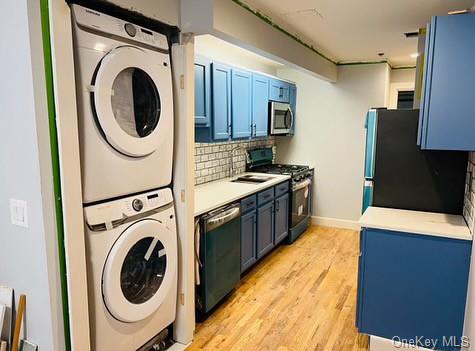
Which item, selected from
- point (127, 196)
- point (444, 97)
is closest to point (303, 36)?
point (444, 97)

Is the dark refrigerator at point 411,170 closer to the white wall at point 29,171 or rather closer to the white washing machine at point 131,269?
the white washing machine at point 131,269

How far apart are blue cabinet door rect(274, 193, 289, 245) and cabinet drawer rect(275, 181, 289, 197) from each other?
48 millimetres

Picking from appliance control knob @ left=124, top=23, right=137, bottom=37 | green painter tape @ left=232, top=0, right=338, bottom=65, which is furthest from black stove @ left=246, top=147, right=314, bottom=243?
appliance control knob @ left=124, top=23, right=137, bottom=37

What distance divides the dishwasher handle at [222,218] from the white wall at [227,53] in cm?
142

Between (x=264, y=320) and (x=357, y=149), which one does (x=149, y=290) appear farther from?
(x=357, y=149)

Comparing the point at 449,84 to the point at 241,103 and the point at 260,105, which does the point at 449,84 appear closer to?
the point at 241,103

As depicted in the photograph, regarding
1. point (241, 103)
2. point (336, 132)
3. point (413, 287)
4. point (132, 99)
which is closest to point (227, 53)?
point (241, 103)

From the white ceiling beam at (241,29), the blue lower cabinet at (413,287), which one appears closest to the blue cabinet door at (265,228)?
the blue lower cabinet at (413,287)

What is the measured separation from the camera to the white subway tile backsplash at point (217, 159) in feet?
12.0

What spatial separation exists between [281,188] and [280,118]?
3.72ft

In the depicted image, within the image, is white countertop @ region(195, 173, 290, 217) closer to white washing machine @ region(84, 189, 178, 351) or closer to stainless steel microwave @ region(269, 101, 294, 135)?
white washing machine @ region(84, 189, 178, 351)

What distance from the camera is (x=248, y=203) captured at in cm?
328

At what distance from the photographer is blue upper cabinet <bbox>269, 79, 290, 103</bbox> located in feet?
14.6

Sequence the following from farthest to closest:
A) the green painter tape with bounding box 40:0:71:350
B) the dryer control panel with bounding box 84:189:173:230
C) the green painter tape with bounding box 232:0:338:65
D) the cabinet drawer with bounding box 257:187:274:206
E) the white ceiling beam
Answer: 1. the cabinet drawer with bounding box 257:187:274:206
2. the green painter tape with bounding box 232:0:338:65
3. the white ceiling beam
4. the dryer control panel with bounding box 84:189:173:230
5. the green painter tape with bounding box 40:0:71:350
